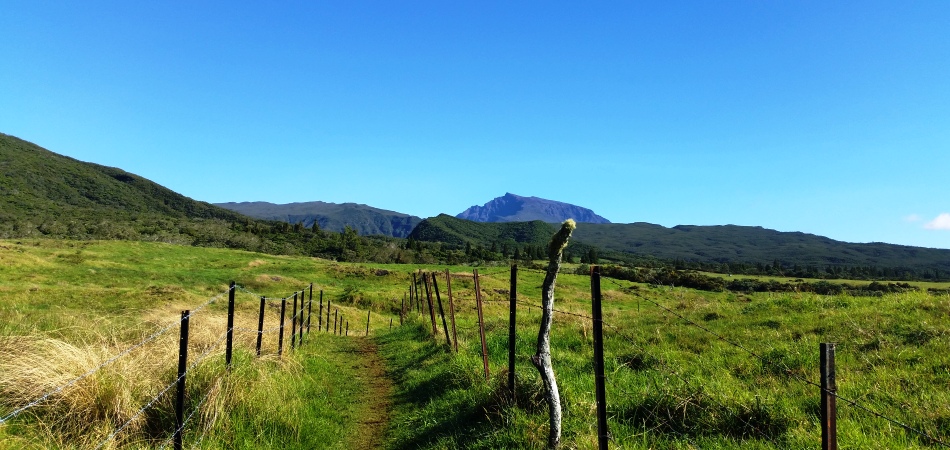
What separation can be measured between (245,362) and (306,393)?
1.93 meters

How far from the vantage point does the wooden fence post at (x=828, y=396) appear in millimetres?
3314

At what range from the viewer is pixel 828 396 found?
335 centimetres

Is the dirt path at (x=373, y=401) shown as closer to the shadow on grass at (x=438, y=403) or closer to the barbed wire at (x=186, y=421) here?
the shadow on grass at (x=438, y=403)

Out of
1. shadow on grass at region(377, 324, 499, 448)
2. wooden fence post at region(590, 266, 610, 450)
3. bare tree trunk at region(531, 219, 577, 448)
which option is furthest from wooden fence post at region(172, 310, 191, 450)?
wooden fence post at region(590, 266, 610, 450)

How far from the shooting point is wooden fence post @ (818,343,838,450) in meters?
3.31

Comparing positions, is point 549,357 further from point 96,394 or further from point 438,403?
point 96,394

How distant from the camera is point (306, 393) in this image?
10227mm

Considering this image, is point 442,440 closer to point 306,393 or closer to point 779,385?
point 306,393

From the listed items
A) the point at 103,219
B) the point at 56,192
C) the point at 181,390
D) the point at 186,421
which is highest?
the point at 56,192

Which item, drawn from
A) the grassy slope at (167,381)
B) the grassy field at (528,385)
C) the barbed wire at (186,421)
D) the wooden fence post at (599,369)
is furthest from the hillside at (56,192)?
the wooden fence post at (599,369)

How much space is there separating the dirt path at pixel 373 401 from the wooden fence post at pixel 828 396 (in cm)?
631

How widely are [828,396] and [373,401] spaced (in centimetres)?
908

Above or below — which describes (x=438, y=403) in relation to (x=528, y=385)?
below

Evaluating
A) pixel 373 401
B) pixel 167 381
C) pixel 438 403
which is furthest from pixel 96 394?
pixel 373 401
